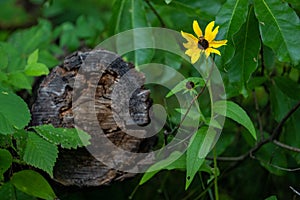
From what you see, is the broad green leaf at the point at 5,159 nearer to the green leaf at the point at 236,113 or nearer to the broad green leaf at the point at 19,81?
the broad green leaf at the point at 19,81

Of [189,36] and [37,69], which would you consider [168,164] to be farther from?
[37,69]

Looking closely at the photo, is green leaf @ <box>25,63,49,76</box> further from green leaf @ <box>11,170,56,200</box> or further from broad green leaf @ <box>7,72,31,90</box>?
green leaf @ <box>11,170,56,200</box>

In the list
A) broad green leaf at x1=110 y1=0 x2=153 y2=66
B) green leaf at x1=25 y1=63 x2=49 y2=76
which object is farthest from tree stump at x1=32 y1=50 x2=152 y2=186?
broad green leaf at x1=110 y1=0 x2=153 y2=66

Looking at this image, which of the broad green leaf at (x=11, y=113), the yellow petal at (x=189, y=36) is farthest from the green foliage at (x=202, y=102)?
the yellow petal at (x=189, y=36)

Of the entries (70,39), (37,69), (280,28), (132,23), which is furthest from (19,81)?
(70,39)

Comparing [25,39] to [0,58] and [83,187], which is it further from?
[83,187]
